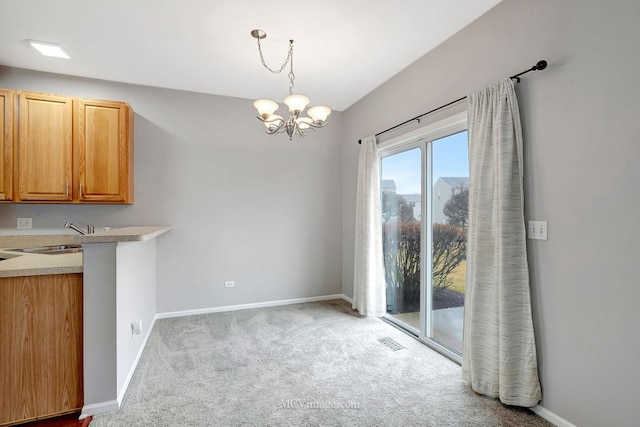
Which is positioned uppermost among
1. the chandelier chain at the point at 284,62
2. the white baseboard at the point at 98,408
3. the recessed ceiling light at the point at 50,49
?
the chandelier chain at the point at 284,62

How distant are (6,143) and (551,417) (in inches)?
199

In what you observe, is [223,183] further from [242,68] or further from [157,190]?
[242,68]

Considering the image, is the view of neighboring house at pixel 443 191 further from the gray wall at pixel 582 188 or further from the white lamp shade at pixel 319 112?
the white lamp shade at pixel 319 112

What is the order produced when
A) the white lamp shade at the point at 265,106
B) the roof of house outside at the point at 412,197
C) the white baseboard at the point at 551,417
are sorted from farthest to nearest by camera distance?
the roof of house outside at the point at 412,197 < the white lamp shade at the point at 265,106 < the white baseboard at the point at 551,417

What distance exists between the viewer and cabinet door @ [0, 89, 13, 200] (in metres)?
3.04

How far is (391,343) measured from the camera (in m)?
3.13

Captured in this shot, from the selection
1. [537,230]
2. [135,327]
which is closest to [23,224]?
[135,327]

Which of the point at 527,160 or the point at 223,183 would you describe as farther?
the point at 223,183

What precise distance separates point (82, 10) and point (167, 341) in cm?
295

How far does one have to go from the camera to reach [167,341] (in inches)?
124

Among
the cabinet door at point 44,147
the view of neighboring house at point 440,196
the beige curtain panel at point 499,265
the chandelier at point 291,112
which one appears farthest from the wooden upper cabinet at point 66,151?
the beige curtain panel at point 499,265

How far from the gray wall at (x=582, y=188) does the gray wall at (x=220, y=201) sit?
9.13 ft

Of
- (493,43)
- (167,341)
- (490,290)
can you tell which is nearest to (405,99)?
(493,43)

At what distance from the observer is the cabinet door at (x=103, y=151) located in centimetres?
329
